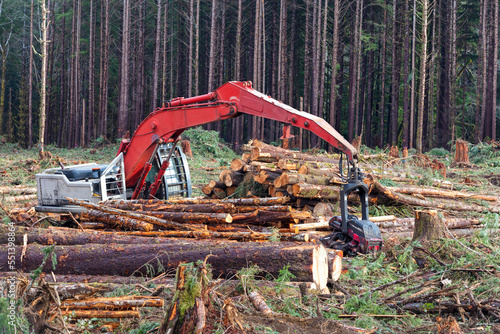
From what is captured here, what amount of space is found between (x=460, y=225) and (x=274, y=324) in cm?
633

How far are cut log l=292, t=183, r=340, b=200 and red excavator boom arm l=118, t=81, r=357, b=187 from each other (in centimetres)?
214

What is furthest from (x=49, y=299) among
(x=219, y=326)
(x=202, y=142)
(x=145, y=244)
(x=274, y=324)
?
(x=202, y=142)

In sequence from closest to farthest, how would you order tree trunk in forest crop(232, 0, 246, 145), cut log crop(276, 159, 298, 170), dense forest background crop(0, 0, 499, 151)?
cut log crop(276, 159, 298, 170) < dense forest background crop(0, 0, 499, 151) < tree trunk in forest crop(232, 0, 246, 145)

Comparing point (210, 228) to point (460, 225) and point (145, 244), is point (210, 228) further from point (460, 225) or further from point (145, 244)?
point (460, 225)

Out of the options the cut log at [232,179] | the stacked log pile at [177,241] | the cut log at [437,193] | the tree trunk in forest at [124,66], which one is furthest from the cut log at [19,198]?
the tree trunk in forest at [124,66]

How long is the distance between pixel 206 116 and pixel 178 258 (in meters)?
3.64

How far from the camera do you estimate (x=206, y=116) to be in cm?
850

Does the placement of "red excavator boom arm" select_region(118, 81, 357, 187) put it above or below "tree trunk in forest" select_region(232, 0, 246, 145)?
below

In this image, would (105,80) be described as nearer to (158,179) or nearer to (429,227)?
(158,179)

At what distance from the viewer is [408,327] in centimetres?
427

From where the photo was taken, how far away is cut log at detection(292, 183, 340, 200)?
9.40 meters

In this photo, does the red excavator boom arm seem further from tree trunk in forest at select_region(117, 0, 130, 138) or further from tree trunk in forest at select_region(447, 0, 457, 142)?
tree trunk in forest at select_region(447, 0, 457, 142)

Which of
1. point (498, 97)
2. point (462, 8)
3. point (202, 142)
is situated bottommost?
point (202, 142)

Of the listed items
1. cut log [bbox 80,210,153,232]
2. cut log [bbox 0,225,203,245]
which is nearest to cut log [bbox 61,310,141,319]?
cut log [bbox 0,225,203,245]
